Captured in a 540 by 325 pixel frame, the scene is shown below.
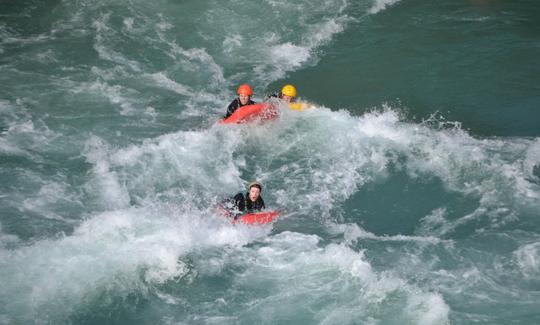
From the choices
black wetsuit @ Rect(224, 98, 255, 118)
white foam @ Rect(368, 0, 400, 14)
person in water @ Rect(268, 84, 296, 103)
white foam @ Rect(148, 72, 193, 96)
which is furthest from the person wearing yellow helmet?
white foam @ Rect(368, 0, 400, 14)

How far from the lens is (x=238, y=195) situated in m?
10.3

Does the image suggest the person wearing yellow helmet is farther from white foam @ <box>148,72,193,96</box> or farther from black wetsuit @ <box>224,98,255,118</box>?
white foam @ <box>148,72,193,96</box>

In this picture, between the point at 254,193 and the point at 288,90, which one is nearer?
the point at 254,193

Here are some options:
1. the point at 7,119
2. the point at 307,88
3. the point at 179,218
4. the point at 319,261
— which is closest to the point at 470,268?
the point at 319,261

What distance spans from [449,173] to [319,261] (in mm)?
3557

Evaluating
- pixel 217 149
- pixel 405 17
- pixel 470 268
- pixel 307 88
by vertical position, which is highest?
pixel 405 17

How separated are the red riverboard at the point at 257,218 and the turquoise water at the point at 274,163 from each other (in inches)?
5.9

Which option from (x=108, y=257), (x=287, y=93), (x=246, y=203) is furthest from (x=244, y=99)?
(x=108, y=257)

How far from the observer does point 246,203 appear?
10406mm

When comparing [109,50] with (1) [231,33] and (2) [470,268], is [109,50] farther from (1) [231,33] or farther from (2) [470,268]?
(2) [470,268]

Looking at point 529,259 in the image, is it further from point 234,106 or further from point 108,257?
point 108,257

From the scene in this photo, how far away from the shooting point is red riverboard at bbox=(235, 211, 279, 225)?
10023 mm

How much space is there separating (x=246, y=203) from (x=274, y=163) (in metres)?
1.95

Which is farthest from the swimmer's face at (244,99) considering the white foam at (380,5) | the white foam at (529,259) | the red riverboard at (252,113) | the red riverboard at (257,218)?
the white foam at (380,5)
